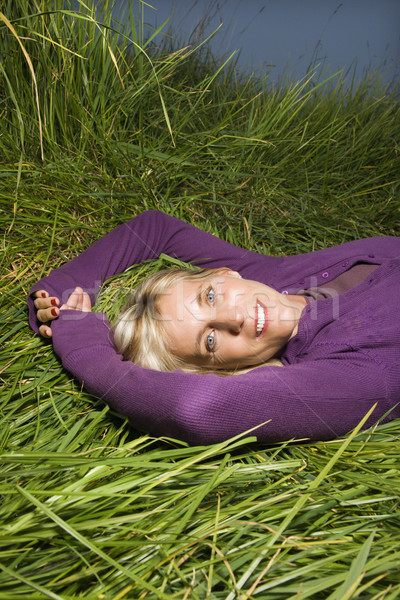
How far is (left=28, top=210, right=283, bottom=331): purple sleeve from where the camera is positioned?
1.77 metres

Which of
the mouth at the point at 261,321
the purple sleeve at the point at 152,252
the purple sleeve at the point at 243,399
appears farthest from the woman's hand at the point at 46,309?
the mouth at the point at 261,321

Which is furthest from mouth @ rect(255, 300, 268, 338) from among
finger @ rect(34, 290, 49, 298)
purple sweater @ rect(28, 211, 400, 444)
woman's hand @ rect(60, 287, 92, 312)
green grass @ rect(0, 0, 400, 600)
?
finger @ rect(34, 290, 49, 298)

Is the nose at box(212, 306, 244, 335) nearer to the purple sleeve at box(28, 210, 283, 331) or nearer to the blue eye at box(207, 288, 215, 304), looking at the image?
the blue eye at box(207, 288, 215, 304)

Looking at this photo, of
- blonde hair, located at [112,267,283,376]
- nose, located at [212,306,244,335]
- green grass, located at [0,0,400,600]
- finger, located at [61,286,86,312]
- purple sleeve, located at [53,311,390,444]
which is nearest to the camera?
green grass, located at [0,0,400,600]

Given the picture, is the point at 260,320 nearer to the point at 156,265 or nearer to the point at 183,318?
the point at 183,318

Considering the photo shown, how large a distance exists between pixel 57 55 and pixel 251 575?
2071 millimetres

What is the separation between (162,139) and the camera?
2.07 meters

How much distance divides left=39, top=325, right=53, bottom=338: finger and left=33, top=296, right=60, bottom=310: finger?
0.08 m

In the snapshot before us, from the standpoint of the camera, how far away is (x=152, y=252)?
194cm

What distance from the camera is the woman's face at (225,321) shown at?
1408mm

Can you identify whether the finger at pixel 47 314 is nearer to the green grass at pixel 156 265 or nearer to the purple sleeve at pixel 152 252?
the green grass at pixel 156 265

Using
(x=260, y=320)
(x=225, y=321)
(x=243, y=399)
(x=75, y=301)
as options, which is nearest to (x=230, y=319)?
(x=225, y=321)

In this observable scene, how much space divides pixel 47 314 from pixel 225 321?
26.8 inches

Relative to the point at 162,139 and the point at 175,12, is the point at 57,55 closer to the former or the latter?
the point at 162,139
